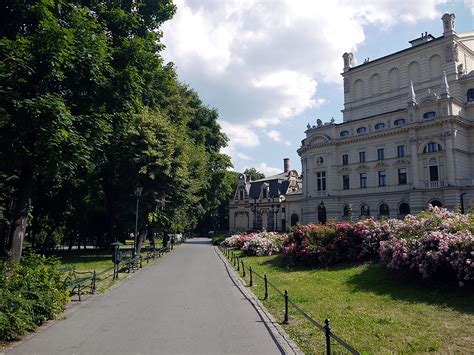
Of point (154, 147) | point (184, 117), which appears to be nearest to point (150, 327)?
point (154, 147)

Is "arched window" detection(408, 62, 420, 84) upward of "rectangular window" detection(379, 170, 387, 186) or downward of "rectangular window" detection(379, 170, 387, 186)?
upward

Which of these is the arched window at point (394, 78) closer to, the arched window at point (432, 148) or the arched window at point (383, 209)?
the arched window at point (432, 148)

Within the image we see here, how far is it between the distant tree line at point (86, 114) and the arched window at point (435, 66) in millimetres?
36025

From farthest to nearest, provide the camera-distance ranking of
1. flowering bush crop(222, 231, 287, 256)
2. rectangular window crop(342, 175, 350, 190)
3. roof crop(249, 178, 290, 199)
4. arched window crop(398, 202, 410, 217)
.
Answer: roof crop(249, 178, 290, 199), rectangular window crop(342, 175, 350, 190), arched window crop(398, 202, 410, 217), flowering bush crop(222, 231, 287, 256)

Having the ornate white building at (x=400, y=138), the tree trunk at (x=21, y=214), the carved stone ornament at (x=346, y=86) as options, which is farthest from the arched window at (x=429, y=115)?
the tree trunk at (x=21, y=214)

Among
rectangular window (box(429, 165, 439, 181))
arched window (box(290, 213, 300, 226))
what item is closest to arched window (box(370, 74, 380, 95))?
rectangular window (box(429, 165, 439, 181))

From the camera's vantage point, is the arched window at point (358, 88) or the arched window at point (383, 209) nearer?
the arched window at point (383, 209)

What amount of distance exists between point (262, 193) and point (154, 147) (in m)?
47.2

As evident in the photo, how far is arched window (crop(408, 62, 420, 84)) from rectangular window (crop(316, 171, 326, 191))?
17.4 metres

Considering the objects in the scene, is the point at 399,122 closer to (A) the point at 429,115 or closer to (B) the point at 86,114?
(A) the point at 429,115

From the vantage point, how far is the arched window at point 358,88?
2287 inches

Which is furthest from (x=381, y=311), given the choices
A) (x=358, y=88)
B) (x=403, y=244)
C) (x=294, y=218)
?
(x=294, y=218)

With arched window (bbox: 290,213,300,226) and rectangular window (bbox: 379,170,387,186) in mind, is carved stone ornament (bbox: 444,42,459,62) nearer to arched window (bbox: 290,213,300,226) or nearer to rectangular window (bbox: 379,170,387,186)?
rectangular window (bbox: 379,170,387,186)

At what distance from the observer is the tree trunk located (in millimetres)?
12500
